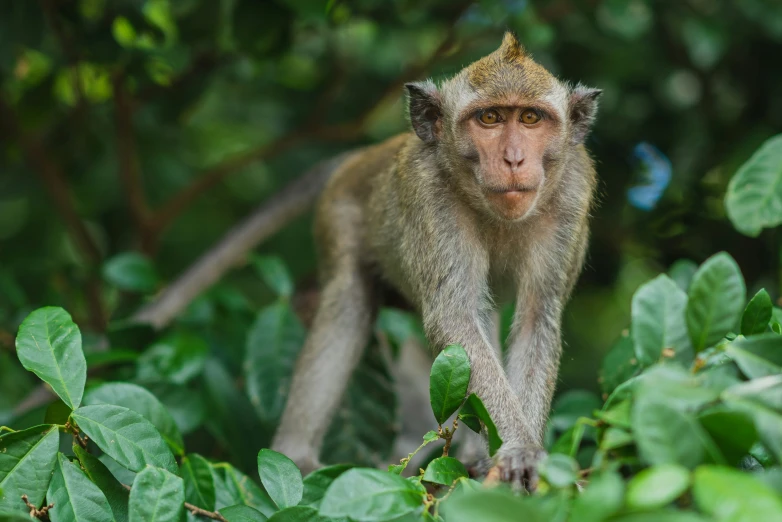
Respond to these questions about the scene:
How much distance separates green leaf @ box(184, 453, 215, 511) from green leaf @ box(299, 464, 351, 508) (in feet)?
1.31

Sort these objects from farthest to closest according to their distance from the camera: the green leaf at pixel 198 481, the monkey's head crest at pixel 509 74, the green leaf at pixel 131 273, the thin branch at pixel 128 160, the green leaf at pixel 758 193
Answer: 1. the thin branch at pixel 128 160
2. the green leaf at pixel 131 273
3. the monkey's head crest at pixel 509 74
4. the green leaf at pixel 758 193
5. the green leaf at pixel 198 481

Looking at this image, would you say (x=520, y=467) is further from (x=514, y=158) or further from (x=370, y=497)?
(x=514, y=158)

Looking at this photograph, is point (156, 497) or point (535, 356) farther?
point (535, 356)

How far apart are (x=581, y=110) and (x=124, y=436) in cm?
278

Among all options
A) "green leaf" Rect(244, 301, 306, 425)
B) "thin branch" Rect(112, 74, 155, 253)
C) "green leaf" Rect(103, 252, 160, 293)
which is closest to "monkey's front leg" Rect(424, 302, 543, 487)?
"green leaf" Rect(244, 301, 306, 425)

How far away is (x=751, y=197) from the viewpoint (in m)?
3.63

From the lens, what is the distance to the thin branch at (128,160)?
6.11m

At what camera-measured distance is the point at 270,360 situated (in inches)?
196

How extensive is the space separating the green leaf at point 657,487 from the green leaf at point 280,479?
1.36 meters

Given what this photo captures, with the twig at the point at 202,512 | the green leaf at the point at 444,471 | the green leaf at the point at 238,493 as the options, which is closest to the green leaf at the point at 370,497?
the green leaf at the point at 444,471

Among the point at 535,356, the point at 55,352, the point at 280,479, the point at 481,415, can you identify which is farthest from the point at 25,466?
the point at 535,356

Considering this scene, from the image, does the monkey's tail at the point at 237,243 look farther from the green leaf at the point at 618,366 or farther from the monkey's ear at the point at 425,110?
the green leaf at the point at 618,366

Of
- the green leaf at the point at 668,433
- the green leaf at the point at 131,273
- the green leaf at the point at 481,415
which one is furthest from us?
the green leaf at the point at 131,273

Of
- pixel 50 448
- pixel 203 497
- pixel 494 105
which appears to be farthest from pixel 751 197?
pixel 50 448
